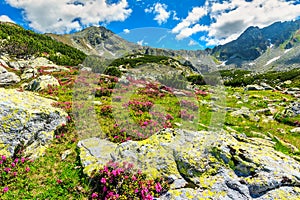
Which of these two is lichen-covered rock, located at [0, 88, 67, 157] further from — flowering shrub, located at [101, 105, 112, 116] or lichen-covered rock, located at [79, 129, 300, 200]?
flowering shrub, located at [101, 105, 112, 116]

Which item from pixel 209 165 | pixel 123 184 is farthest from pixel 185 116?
pixel 123 184

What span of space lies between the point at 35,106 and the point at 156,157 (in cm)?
997

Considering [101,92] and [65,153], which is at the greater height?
[101,92]

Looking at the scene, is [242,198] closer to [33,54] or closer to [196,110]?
[196,110]

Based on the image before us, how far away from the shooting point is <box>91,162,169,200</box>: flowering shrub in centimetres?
841

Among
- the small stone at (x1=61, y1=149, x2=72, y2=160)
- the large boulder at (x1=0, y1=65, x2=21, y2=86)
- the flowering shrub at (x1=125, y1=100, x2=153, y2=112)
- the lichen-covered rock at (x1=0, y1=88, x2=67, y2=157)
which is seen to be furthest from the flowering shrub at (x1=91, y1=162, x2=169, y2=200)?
the large boulder at (x1=0, y1=65, x2=21, y2=86)

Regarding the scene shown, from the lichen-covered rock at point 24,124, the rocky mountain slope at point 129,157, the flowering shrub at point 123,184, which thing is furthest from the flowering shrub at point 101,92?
the flowering shrub at point 123,184

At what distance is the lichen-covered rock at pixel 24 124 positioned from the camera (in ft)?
37.4

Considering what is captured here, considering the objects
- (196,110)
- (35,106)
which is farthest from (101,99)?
(196,110)

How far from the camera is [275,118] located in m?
21.1

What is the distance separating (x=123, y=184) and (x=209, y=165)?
4145 millimetres

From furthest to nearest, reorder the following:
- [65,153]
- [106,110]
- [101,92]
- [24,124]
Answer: [101,92] → [106,110] → [65,153] → [24,124]

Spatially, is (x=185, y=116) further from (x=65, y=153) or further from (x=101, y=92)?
(x=65, y=153)

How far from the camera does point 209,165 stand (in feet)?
29.4
